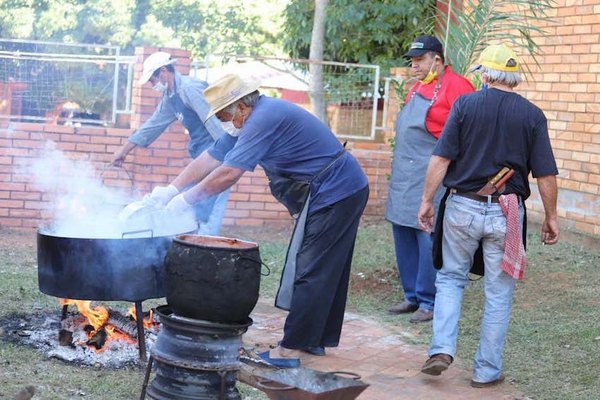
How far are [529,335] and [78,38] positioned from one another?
543 inches

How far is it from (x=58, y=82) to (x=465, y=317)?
19.9ft

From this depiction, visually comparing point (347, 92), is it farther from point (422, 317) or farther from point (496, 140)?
point (496, 140)

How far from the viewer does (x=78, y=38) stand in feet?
59.4

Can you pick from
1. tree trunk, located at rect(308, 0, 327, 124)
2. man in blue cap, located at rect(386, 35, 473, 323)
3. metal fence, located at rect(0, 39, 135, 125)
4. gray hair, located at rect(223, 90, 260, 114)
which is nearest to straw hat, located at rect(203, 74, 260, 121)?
gray hair, located at rect(223, 90, 260, 114)

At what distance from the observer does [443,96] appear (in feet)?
21.6

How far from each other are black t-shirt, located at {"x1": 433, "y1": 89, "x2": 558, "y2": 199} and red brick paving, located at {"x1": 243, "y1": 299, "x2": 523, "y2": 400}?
1162mm

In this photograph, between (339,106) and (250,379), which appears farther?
(339,106)

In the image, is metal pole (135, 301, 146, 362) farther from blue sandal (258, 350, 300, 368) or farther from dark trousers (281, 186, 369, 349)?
dark trousers (281, 186, 369, 349)

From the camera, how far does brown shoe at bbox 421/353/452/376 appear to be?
522 centimetres

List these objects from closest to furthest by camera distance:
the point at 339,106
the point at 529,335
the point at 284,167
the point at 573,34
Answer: the point at 284,167 → the point at 529,335 → the point at 573,34 → the point at 339,106

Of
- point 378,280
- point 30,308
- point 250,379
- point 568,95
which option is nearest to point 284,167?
point 250,379

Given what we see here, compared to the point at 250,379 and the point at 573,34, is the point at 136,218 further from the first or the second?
the point at 573,34

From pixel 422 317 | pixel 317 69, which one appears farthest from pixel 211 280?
pixel 317 69

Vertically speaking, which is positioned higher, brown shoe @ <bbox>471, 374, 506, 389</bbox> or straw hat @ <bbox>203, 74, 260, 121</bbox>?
straw hat @ <bbox>203, 74, 260, 121</bbox>
